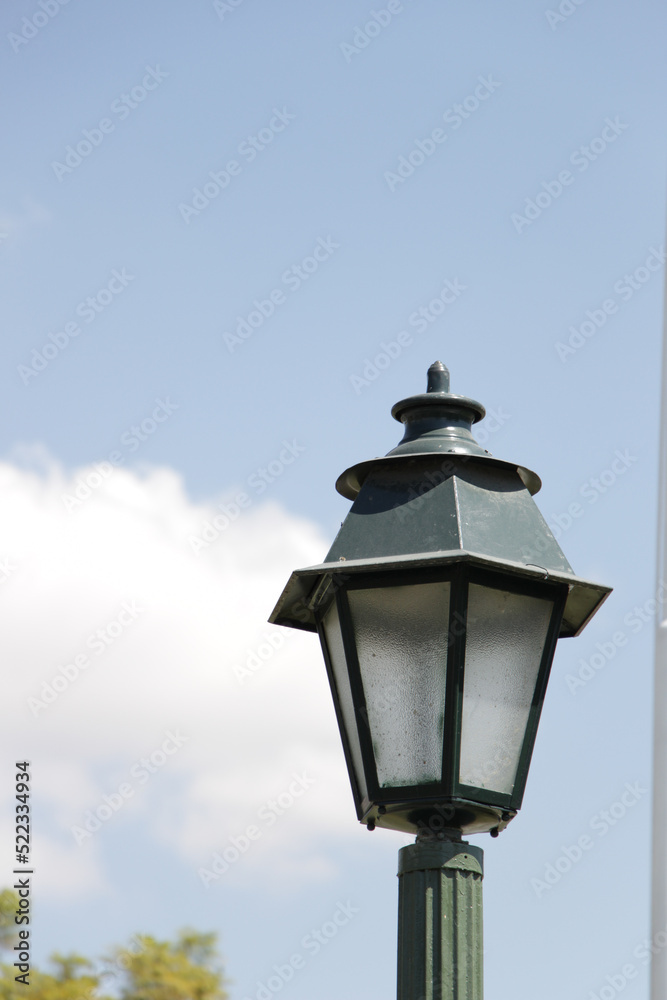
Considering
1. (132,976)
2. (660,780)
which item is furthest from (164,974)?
(660,780)

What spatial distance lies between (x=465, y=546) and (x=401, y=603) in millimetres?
259

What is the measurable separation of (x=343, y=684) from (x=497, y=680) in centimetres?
50

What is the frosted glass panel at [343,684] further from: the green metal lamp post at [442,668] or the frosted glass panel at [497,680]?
the frosted glass panel at [497,680]

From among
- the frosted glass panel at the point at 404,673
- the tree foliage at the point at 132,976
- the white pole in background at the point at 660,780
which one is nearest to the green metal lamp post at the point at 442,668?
the frosted glass panel at the point at 404,673

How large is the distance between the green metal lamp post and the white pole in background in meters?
0.47

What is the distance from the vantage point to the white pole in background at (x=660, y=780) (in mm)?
3619

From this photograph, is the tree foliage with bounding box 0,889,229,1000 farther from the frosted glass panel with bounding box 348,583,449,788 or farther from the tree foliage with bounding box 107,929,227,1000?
the frosted glass panel with bounding box 348,583,449,788

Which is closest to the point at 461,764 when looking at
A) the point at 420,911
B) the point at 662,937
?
the point at 420,911

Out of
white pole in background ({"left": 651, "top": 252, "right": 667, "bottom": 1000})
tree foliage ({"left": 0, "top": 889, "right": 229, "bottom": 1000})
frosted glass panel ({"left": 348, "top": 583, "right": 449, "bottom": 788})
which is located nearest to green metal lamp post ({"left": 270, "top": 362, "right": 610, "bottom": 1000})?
frosted glass panel ({"left": 348, "top": 583, "right": 449, "bottom": 788})

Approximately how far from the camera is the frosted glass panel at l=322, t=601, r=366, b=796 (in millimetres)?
3533

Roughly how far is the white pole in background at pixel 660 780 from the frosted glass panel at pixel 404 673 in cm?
93

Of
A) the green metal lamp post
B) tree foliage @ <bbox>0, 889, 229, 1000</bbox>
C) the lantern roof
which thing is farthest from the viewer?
tree foliage @ <bbox>0, 889, 229, 1000</bbox>

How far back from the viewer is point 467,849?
3357mm

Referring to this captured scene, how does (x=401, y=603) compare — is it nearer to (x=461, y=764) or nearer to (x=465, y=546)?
(x=465, y=546)
